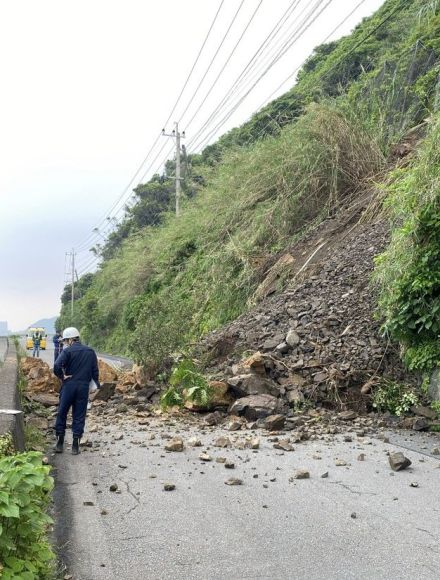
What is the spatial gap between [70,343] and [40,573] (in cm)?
496

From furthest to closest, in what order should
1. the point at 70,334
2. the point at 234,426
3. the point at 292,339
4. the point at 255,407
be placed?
the point at 292,339
the point at 255,407
the point at 234,426
the point at 70,334

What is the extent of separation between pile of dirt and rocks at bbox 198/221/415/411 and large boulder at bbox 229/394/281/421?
0.32 meters

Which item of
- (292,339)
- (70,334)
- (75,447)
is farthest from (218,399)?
(75,447)

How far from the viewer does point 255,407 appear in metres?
8.84

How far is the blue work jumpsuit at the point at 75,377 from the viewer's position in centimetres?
754

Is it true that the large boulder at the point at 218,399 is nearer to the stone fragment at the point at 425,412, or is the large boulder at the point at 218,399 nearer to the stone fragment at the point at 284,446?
the stone fragment at the point at 284,446

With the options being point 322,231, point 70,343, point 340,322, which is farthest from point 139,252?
point 70,343

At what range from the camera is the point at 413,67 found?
18500 millimetres

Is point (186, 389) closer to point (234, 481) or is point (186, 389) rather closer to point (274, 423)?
point (274, 423)

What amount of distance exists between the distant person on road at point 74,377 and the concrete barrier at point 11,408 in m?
0.63

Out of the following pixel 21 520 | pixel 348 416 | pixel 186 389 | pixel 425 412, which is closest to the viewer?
pixel 21 520

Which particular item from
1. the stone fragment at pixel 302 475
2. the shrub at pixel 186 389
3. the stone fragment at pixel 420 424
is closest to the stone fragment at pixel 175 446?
the stone fragment at pixel 302 475

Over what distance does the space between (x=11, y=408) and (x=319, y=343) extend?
5.56m

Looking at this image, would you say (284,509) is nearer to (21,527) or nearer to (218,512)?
(218,512)
